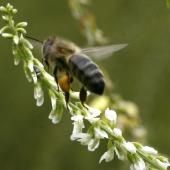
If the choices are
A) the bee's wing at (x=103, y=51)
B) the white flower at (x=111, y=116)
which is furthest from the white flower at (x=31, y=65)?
the bee's wing at (x=103, y=51)

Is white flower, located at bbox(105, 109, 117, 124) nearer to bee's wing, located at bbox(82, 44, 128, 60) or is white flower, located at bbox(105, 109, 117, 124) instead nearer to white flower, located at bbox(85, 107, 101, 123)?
white flower, located at bbox(85, 107, 101, 123)

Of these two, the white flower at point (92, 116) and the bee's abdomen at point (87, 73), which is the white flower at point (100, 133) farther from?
the bee's abdomen at point (87, 73)

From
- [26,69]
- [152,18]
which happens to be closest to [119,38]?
[152,18]

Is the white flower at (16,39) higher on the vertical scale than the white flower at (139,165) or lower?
higher

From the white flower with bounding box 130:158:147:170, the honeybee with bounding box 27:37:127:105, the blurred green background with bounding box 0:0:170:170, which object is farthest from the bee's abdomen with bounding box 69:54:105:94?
the blurred green background with bounding box 0:0:170:170

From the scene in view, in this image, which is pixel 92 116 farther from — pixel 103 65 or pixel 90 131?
pixel 103 65

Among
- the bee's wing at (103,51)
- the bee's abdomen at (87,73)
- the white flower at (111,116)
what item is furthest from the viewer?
the bee's wing at (103,51)

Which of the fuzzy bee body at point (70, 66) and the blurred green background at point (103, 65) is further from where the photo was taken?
the blurred green background at point (103, 65)
